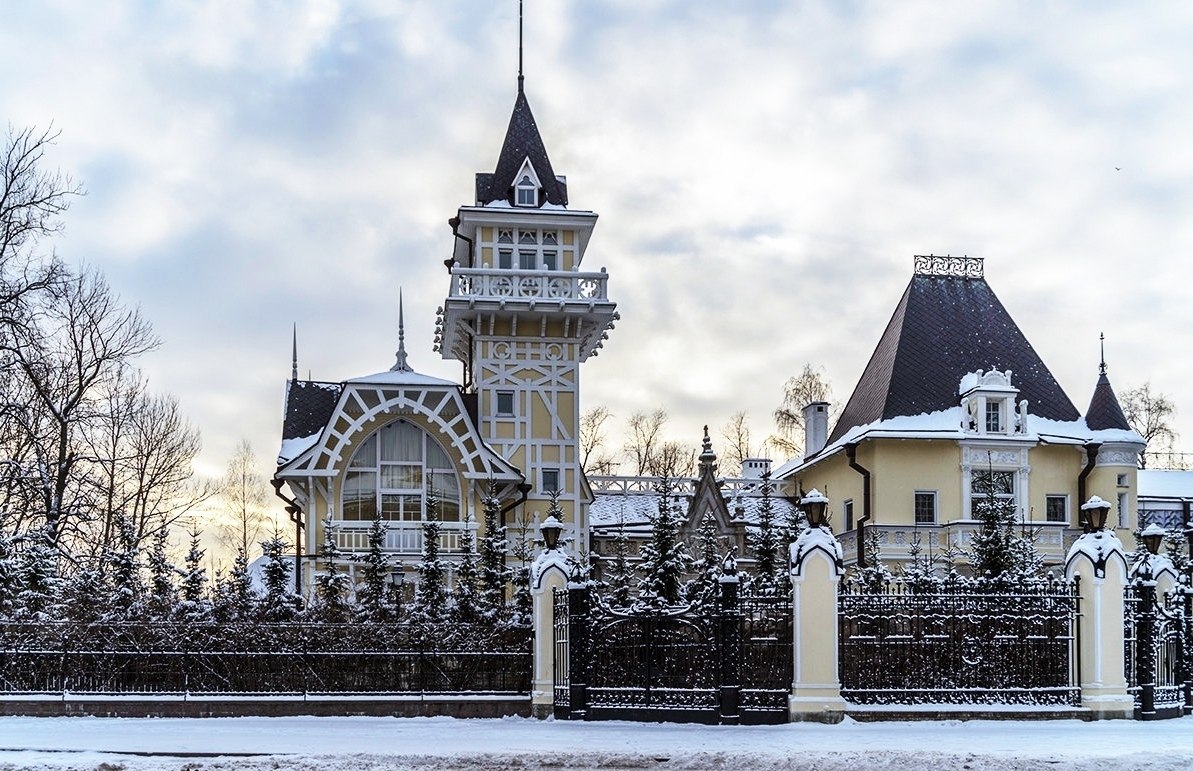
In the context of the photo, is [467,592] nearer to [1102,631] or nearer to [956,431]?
[1102,631]

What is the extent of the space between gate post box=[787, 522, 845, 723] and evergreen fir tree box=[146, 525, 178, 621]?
10.0 metres

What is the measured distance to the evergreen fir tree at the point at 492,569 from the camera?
73.5ft

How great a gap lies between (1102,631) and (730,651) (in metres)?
4.79

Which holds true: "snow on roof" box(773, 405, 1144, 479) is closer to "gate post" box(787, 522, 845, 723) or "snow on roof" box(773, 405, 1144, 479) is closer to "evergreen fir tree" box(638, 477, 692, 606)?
"evergreen fir tree" box(638, 477, 692, 606)

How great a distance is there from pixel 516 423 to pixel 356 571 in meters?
5.39

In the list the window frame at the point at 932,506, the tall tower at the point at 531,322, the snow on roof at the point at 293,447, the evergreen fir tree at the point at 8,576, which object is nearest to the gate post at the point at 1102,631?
the evergreen fir tree at the point at 8,576

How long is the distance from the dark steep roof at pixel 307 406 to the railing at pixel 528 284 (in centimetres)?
416

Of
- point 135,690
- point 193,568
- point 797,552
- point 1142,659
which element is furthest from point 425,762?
point 193,568

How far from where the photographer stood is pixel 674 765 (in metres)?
13.5

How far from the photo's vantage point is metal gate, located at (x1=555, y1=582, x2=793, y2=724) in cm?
1677

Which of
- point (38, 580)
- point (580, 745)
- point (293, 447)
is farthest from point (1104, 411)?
point (38, 580)

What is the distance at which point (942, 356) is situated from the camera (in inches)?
1416

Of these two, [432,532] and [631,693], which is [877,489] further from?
[631,693]

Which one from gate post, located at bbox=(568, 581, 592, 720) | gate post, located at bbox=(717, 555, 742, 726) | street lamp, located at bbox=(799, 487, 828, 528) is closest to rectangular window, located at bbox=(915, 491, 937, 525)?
street lamp, located at bbox=(799, 487, 828, 528)
